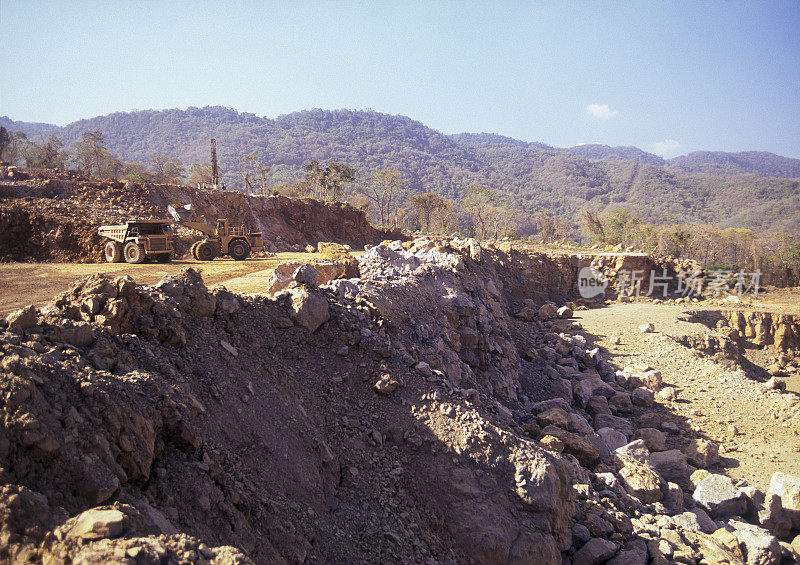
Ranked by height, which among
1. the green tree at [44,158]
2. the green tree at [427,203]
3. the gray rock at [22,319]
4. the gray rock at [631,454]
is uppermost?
the green tree at [44,158]

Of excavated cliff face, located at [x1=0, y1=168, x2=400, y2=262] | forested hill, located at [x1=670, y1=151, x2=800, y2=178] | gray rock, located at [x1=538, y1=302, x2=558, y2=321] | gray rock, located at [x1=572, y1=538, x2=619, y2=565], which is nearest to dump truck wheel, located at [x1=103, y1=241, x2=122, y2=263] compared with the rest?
excavated cliff face, located at [x1=0, y1=168, x2=400, y2=262]

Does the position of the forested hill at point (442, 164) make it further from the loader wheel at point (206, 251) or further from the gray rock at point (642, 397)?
the gray rock at point (642, 397)

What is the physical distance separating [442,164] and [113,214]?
10943 centimetres

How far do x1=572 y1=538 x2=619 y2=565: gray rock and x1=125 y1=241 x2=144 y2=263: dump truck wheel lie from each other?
49.0ft

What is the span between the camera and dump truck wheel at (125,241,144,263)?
14891 millimetres

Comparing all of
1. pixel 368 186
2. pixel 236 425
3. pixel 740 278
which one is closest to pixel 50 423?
pixel 236 425

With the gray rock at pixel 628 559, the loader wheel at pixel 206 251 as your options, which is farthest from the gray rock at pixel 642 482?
the loader wheel at pixel 206 251

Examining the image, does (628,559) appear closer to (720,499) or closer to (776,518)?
(720,499)

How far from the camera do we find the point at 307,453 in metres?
4.00

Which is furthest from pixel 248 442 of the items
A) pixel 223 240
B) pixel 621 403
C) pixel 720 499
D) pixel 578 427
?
pixel 223 240

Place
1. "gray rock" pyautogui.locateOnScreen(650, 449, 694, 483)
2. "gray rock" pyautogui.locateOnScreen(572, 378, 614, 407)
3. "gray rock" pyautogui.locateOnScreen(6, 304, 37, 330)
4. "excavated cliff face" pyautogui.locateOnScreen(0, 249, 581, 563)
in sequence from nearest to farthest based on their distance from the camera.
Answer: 1. "excavated cliff face" pyautogui.locateOnScreen(0, 249, 581, 563)
2. "gray rock" pyautogui.locateOnScreen(6, 304, 37, 330)
3. "gray rock" pyautogui.locateOnScreen(650, 449, 694, 483)
4. "gray rock" pyautogui.locateOnScreen(572, 378, 614, 407)

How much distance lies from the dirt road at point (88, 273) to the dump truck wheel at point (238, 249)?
1.06 metres

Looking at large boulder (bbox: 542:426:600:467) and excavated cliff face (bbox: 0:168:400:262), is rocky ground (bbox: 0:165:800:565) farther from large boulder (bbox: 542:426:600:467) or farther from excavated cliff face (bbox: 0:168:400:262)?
excavated cliff face (bbox: 0:168:400:262)

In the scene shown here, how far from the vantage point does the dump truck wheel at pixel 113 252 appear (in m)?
15.3
